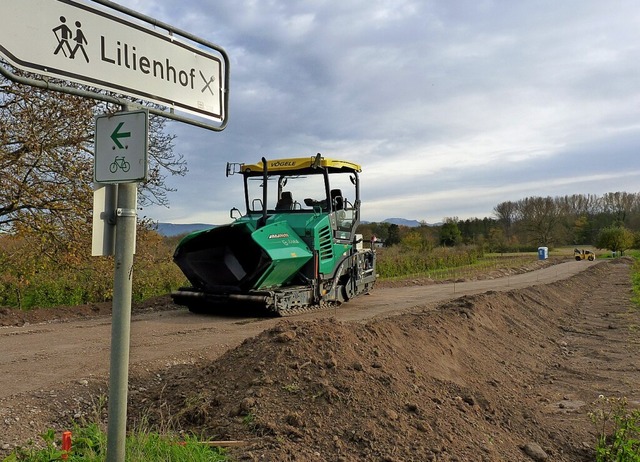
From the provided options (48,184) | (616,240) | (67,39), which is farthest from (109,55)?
(616,240)

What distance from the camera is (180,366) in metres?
6.13

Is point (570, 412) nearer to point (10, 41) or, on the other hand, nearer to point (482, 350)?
point (482, 350)

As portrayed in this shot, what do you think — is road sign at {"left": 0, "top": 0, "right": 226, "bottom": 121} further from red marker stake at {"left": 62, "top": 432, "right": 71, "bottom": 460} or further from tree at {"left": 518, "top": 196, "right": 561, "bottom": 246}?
tree at {"left": 518, "top": 196, "right": 561, "bottom": 246}

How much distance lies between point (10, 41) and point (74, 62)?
279mm

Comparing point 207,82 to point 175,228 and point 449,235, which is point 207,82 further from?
point 449,235

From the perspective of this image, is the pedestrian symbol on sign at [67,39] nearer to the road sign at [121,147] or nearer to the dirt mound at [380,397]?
the road sign at [121,147]

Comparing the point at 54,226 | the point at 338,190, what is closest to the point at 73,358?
the point at 54,226

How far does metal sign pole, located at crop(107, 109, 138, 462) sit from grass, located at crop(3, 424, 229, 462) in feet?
1.84

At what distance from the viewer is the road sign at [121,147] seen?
261 centimetres

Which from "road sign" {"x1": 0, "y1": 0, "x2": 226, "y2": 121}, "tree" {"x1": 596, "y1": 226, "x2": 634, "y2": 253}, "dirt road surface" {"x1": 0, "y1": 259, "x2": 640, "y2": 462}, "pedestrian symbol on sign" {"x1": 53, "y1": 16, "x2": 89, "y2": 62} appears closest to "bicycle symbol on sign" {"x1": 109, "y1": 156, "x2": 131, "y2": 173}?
"road sign" {"x1": 0, "y1": 0, "x2": 226, "y2": 121}

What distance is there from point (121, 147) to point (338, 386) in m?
2.63

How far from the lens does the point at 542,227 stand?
193ft

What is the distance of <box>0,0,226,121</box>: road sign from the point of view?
7.45 ft

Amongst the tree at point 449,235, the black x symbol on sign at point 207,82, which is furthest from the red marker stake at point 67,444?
the tree at point 449,235
